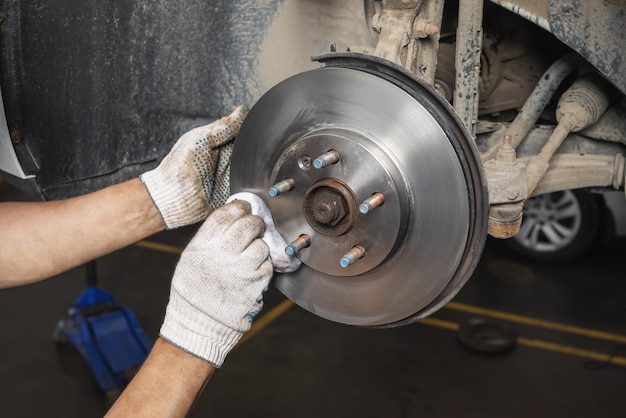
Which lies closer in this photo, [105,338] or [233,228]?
[233,228]

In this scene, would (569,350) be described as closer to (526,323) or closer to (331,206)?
(526,323)

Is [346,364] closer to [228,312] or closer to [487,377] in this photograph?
[487,377]

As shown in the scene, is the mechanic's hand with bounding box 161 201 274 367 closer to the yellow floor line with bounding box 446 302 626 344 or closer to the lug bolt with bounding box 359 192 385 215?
the lug bolt with bounding box 359 192 385 215

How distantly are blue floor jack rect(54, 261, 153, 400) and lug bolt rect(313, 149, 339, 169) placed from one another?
149 cm

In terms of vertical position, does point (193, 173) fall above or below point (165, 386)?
above

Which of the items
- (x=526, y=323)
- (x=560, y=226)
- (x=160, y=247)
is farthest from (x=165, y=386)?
(x=160, y=247)

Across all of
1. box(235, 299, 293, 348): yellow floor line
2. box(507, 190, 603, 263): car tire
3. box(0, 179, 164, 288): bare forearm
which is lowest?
box(235, 299, 293, 348): yellow floor line

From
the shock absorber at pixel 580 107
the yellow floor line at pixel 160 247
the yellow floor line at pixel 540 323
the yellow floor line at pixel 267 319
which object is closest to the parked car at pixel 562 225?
the yellow floor line at pixel 540 323

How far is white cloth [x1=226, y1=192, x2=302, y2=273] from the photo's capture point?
0.90m

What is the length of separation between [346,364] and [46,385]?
0.91m

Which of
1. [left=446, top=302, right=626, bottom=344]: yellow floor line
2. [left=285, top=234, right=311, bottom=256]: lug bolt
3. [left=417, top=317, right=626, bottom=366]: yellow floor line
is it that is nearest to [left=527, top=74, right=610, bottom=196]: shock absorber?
[left=285, top=234, right=311, bottom=256]: lug bolt

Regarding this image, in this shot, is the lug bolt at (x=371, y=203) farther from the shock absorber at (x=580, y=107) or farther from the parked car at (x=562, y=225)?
the parked car at (x=562, y=225)

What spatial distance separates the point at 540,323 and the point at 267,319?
0.94 metres

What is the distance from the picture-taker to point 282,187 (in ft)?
2.79
